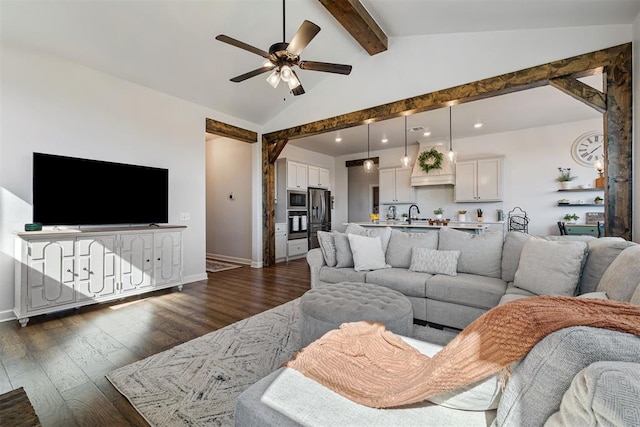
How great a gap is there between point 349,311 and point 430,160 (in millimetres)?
5443

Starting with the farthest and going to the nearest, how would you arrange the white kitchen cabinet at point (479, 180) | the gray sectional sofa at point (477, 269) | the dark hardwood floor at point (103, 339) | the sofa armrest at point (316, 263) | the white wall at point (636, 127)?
the white kitchen cabinet at point (479, 180) → the sofa armrest at point (316, 263) → the white wall at point (636, 127) → the gray sectional sofa at point (477, 269) → the dark hardwood floor at point (103, 339)

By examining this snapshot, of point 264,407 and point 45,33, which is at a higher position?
point 45,33

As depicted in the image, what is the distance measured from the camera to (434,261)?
9.77 feet

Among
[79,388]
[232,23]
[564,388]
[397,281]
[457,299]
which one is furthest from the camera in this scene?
[232,23]

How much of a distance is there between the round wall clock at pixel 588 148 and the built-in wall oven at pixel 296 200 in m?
5.51

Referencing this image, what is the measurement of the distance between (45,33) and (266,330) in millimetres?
3855

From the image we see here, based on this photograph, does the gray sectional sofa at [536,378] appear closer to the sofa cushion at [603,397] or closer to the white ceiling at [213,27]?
the sofa cushion at [603,397]

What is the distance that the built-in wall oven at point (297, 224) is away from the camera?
6422 millimetres

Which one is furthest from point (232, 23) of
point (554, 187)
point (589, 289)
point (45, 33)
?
point (554, 187)

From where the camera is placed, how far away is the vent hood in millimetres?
6258

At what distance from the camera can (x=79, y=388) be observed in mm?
1772

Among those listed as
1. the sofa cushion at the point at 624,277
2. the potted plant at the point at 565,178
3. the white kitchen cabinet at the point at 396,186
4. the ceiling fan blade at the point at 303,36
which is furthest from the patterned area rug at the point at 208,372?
the white kitchen cabinet at the point at 396,186

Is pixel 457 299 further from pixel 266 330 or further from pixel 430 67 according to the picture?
pixel 430 67

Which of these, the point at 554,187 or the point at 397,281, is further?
the point at 554,187
